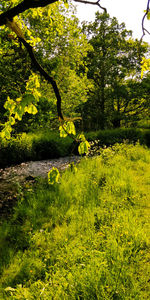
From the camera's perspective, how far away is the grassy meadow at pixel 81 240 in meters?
2.48

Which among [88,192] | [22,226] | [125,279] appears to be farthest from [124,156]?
[125,279]

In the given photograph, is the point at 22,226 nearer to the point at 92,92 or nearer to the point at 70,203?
the point at 70,203

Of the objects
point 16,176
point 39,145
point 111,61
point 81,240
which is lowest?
point 81,240

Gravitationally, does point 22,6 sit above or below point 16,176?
above

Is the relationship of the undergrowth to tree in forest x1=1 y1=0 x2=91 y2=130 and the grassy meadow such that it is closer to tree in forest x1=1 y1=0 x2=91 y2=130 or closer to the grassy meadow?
tree in forest x1=1 y1=0 x2=91 y2=130

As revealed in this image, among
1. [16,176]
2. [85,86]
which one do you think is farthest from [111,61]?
[16,176]

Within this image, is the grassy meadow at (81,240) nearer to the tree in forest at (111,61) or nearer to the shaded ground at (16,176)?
the shaded ground at (16,176)

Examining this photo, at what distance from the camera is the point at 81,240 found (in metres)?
3.51

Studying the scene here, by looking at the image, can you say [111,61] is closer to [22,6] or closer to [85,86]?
[85,86]

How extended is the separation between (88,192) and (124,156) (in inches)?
135

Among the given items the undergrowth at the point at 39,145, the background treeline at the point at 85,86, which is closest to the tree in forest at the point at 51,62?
the background treeline at the point at 85,86

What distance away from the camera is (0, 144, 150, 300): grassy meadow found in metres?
2.48

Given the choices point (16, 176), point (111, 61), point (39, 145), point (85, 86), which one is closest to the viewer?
point (16, 176)

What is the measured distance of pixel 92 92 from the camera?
59.0 feet
